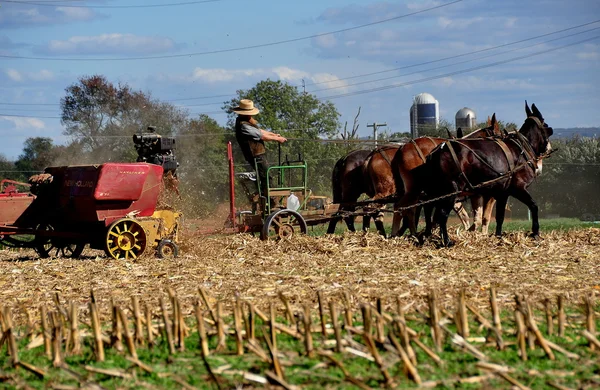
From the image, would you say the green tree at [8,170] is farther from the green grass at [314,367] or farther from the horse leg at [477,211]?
the green grass at [314,367]

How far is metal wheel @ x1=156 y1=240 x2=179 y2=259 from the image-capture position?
47.8 ft

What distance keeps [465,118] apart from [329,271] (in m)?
50.6

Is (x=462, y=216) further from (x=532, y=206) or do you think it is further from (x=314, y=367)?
(x=314, y=367)

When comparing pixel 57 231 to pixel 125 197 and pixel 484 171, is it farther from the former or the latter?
pixel 484 171

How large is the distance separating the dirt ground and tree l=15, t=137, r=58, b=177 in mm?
40244

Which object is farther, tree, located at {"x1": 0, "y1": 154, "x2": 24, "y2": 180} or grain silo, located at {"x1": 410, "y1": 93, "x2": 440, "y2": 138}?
grain silo, located at {"x1": 410, "y1": 93, "x2": 440, "y2": 138}

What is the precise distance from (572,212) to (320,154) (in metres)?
17.1

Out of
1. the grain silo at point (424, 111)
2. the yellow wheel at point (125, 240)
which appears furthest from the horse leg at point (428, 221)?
the grain silo at point (424, 111)

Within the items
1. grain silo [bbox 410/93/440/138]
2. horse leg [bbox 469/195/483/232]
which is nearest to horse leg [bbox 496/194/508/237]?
horse leg [bbox 469/195/483/232]

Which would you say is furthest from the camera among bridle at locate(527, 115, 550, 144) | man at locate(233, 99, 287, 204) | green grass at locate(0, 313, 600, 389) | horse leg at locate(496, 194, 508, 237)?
bridle at locate(527, 115, 550, 144)

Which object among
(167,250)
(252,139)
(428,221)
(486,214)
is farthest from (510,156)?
(167,250)

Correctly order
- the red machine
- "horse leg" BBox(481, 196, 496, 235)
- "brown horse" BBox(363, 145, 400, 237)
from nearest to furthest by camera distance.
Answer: the red machine, "brown horse" BBox(363, 145, 400, 237), "horse leg" BBox(481, 196, 496, 235)

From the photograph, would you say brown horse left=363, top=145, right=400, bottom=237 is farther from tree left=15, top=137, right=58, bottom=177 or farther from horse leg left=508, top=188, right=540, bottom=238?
tree left=15, top=137, right=58, bottom=177

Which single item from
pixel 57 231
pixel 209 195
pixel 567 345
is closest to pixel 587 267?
pixel 567 345
